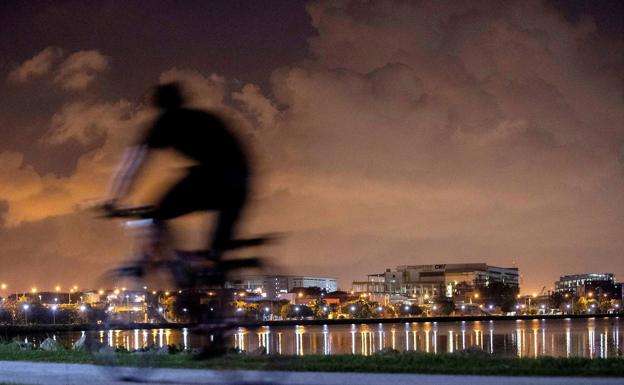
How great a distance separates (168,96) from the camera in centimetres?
977

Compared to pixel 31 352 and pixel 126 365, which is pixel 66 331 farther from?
pixel 126 365

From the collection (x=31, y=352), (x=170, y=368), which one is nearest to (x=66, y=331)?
(x=31, y=352)

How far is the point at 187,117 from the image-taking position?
32.0ft

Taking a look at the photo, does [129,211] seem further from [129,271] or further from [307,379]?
[307,379]

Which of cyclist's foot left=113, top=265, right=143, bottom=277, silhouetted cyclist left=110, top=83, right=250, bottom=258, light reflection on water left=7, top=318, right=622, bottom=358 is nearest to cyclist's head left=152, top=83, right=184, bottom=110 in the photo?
silhouetted cyclist left=110, top=83, right=250, bottom=258

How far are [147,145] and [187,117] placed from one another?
0.66 m

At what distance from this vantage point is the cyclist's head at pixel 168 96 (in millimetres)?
9758

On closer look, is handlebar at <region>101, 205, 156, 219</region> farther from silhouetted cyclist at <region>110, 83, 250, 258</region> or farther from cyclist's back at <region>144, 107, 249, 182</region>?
cyclist's back at <region>144, 107, 249, 182</region>

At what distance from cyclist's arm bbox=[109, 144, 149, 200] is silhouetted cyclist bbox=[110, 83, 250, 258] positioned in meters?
0.20

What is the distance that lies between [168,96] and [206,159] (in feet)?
2.64

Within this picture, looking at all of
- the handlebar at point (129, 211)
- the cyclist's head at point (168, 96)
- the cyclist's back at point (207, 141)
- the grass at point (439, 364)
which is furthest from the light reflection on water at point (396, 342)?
the cyclist's head at point (168, 96)

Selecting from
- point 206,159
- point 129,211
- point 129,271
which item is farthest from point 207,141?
point 129,271

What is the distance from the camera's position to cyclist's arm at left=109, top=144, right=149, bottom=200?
10.1m

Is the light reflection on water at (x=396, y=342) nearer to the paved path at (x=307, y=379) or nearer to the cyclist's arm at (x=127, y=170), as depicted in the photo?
the paved path at (x=307, y=379)
